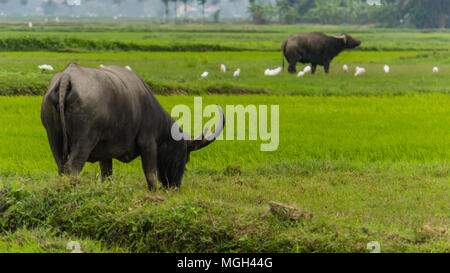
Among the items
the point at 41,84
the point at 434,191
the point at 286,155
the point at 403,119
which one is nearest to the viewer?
the point at 434,191

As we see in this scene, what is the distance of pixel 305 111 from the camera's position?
8898 mm

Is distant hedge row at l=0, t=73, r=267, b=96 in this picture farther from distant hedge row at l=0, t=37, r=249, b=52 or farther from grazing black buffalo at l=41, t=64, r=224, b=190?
distant hedge row at l=0, t=37, r=249, b=52

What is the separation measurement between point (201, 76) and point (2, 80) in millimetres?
4026

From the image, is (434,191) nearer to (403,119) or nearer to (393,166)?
(393,166)

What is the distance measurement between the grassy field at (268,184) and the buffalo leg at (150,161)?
0.17m

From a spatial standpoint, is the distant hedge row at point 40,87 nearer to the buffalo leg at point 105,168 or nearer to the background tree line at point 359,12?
the buffalo leg at point 105,168

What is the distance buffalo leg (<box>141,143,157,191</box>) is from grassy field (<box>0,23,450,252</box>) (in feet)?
0.57

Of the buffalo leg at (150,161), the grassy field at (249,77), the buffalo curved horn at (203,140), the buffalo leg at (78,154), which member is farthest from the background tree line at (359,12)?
the buffalo leg at (78,154)

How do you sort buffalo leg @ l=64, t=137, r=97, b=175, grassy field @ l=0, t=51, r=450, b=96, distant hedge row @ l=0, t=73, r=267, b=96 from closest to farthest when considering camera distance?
buffalo leg @ l=64, t=137, r=97, b=175, distant hedge row @ l=0, t=73, r=267, b=96, grassy field @ l=0, t=51, r=450, b=96

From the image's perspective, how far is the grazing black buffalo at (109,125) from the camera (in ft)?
12.4

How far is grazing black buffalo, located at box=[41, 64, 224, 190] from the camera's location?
379 cm

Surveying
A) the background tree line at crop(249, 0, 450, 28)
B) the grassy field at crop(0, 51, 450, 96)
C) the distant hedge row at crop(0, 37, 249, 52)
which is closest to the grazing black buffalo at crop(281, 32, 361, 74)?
the grassy field at crop(0, 51, 450, 96)

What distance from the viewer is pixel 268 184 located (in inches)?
205
